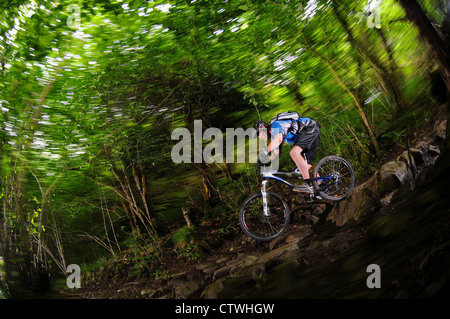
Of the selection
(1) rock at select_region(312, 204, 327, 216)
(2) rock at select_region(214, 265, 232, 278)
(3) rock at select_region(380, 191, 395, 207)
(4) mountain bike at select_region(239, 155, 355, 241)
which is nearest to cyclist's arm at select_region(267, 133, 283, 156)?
(4) mountain bike at select_region(239, 155, 355, 241)

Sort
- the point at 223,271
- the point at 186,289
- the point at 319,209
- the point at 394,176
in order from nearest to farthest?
the point at 186,289 → the point at 223,271 → the point at 394,176 → the point at 319,209

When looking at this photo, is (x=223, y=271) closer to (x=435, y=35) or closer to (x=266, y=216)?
(x=266, y=216)

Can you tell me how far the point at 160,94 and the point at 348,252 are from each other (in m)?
3.80

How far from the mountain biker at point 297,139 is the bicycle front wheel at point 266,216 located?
341 millimetres

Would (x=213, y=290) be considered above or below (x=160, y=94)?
below

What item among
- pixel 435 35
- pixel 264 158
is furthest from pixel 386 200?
pixel 435 35

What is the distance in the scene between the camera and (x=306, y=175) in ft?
11.2

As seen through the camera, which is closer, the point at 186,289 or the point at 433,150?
the point at 186,289

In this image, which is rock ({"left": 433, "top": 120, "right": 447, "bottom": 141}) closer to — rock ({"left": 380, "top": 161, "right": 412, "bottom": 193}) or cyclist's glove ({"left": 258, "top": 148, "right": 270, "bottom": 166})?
rock ({"left": 380, "top": 161, "right": 412, "bottom": 193})

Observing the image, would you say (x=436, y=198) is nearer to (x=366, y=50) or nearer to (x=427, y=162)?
(x=427, y=162)

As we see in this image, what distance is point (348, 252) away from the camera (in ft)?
8.76

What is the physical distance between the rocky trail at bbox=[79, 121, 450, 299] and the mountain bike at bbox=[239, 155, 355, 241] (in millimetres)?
148

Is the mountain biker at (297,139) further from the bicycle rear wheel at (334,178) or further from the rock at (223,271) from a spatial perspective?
the rock at (223,271)
